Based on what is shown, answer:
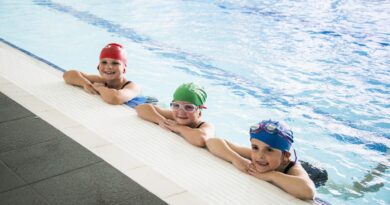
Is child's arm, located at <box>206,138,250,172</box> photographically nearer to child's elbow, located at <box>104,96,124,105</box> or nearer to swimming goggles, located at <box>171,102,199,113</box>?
swimming goggles, located at <box>171,102,199,113</box>

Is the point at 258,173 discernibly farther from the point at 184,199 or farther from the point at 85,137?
the point at 85,137

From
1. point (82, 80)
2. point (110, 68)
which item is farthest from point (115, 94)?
point (82, 80)

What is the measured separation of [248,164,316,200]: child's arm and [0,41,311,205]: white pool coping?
41 mm

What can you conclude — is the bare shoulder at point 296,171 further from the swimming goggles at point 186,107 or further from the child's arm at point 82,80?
the child's arm at point 82,80

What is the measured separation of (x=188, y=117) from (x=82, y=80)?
1506 mm

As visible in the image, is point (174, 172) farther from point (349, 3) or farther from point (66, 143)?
point (349, 3)

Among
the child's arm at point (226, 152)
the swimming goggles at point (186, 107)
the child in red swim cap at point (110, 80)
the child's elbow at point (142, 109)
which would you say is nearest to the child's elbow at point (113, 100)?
the child in red swim cap at point (110, 80)

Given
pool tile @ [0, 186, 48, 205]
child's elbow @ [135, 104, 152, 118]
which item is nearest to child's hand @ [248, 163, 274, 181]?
child's elbow @ [135, 104, 152, 118]

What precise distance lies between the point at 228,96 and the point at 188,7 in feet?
18.6

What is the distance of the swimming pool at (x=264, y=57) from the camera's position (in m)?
4.46

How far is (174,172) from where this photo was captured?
2902 millimetres

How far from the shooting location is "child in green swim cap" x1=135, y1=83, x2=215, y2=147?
340 centimetres

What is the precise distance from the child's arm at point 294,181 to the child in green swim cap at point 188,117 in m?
0.66

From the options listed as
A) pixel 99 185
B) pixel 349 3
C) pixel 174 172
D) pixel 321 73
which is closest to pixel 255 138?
pixel 174 172
